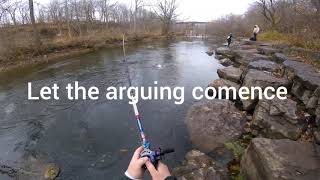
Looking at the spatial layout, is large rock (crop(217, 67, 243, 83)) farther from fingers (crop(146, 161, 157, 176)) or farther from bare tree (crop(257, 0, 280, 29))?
bare tree (crop(257, 0, 280, 29))

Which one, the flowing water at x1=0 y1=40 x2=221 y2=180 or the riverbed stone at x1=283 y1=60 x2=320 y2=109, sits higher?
the riverbed stone at x1=283 y1=60 x2=320 y2=109

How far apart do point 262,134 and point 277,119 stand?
1.67ft

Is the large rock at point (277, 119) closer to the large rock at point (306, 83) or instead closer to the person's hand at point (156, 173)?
the large rock at point (306, 83)

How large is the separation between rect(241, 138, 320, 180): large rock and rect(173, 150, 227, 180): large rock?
1.75ft

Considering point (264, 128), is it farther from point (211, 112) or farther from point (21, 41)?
point (21, 41)

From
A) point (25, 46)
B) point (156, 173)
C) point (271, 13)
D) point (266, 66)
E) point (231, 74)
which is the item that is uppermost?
point (271, 13)

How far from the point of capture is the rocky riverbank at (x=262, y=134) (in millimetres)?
4318

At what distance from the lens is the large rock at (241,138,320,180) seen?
3.94 m

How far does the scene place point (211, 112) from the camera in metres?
7.73

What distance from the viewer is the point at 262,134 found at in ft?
22.0

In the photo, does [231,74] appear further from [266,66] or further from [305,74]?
[305,74]

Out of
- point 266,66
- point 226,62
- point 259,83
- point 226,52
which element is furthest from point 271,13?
point 259,83

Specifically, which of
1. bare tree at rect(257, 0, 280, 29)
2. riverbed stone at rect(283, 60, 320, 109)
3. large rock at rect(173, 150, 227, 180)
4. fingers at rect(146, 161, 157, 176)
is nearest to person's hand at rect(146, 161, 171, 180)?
fingers at rect(146, 161, 157, 176)

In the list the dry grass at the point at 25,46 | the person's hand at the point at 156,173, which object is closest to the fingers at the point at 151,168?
the person's hand at the point at 156,173
